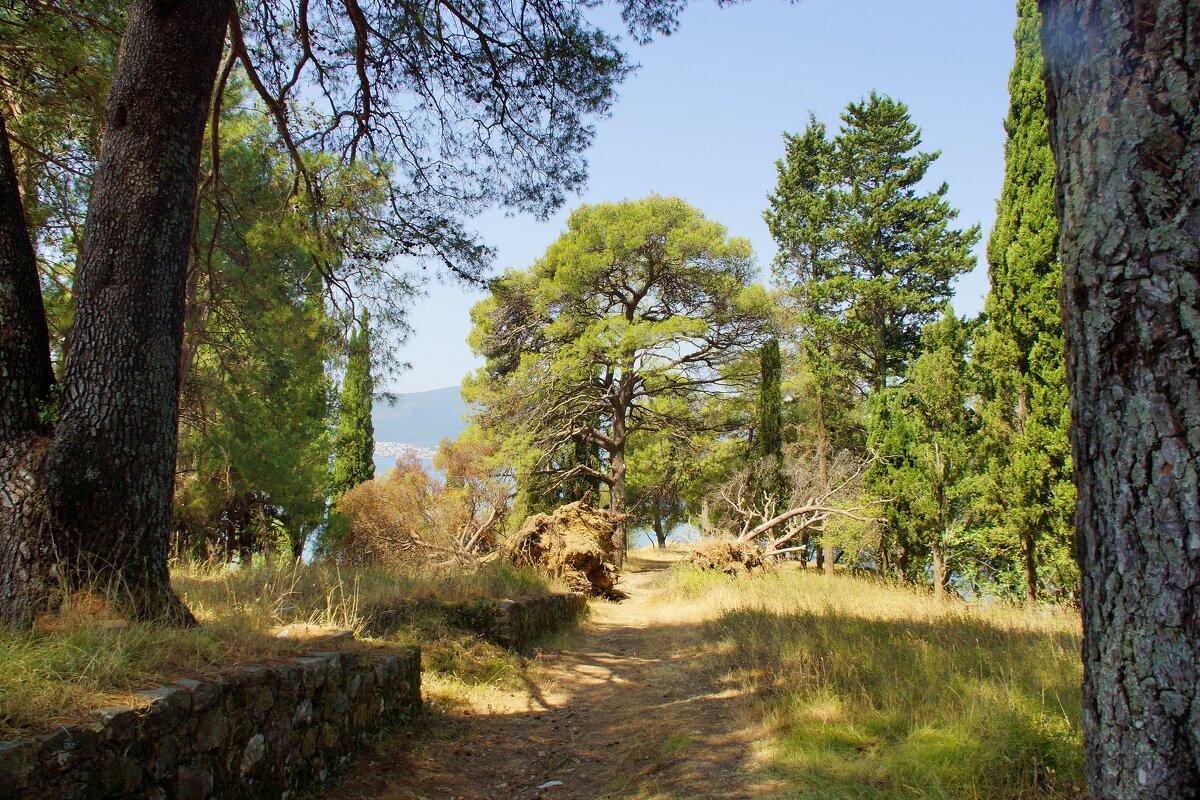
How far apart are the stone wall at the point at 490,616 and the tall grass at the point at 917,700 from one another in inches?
91.9

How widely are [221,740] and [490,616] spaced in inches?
171

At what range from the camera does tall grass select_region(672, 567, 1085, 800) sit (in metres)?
3.03

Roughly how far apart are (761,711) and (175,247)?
498 cm

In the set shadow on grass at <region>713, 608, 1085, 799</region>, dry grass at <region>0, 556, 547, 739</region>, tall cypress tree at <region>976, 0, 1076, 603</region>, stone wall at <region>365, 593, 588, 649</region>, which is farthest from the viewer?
tall cypress tree at <region>976, 0, 1076, 603</region>

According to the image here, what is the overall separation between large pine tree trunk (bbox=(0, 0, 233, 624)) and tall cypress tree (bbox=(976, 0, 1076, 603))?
11.2m

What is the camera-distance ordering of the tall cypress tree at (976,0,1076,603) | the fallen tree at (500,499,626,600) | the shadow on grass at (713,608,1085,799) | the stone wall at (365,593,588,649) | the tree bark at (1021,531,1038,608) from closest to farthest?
1. the shadow on grass at (713,608,1085,799)
2. the stone wall at (365,593,588,649)
3. the tall cypress tree at (976,0,1076,603)
4. the tree bark at (1021,531,1038,608)
5. the fallen tree at (500,499,626,600)

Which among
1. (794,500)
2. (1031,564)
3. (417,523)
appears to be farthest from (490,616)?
(794,500)

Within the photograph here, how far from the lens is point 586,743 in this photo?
5105mm

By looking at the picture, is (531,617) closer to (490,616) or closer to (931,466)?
(490,616)

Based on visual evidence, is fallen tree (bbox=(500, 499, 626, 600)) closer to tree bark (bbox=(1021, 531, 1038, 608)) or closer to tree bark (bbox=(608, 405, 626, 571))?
tree bark (bbox=(1021, 531, 1038, 608))

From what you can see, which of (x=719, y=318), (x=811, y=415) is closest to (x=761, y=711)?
(x=719, y=318)

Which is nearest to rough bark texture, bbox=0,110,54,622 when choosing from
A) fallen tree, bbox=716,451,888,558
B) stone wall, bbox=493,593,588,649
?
stone wall, bbox=493,593,588,649

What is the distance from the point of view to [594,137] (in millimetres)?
7746

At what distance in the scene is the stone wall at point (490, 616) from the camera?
6191 millimetres
